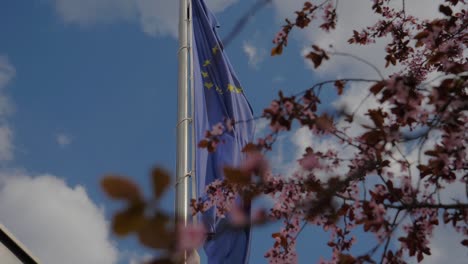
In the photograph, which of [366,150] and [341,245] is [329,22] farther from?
[341,245]

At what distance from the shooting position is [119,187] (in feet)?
3.10

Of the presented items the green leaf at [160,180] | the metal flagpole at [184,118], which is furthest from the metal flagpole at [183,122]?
the green leaf at [160,180]

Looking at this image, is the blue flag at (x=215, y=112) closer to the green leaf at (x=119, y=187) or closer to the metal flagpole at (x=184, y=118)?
the metal flagpole at (x=184, y=118)

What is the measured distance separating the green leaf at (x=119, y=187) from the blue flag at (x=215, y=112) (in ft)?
13.8

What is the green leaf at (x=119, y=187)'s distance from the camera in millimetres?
930

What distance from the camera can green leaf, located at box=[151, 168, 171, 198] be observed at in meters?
0.95

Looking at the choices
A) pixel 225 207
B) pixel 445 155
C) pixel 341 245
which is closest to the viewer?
pixel 445 155

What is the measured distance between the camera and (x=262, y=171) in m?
1.77

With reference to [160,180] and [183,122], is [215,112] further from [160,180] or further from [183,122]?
[160,180]

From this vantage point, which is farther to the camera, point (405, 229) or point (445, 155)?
point (405, 229)

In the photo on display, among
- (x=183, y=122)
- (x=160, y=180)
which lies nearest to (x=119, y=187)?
(x=160, y=180)

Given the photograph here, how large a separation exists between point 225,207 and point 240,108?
2.04 meters

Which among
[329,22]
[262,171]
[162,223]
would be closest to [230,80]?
[329,22]

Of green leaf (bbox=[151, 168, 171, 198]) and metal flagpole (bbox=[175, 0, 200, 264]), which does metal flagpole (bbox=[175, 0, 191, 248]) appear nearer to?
metal flagpole (bbox=[175, 0, 200, 264])
